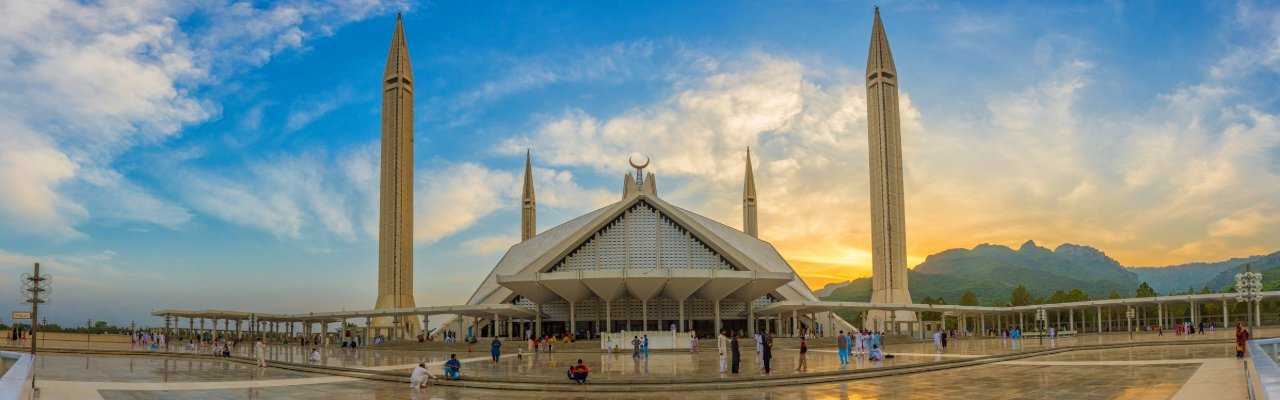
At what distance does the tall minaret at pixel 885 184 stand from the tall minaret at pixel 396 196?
30556 millimetres

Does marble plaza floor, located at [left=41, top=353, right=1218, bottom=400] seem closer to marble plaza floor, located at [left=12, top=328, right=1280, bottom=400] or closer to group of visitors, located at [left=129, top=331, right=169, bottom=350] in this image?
marble plaza floor, located at [left=12, top=328, right=1280, bottom=400]

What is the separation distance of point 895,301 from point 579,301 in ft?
69.7

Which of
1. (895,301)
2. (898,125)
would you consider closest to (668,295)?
(895,301)

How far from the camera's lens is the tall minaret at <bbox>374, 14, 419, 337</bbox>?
56750 mm

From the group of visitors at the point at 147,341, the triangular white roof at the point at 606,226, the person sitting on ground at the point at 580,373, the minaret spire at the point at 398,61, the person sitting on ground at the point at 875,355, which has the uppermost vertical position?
the minaret spire at the point at 398,61

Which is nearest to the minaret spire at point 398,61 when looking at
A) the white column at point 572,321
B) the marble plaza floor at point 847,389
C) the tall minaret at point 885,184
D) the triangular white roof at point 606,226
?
the triangular white roof at point 606,226

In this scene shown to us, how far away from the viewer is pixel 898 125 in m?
56.8

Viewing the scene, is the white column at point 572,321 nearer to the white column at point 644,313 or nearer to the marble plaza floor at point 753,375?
the white column at point 644,313

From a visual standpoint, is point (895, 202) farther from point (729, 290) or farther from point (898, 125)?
point (729, 290)

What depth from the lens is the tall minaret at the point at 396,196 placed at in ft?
186

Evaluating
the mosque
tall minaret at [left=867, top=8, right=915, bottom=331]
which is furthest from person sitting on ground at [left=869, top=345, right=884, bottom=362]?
tall minaret at [left=867, top=8, right=915, bottom=331]

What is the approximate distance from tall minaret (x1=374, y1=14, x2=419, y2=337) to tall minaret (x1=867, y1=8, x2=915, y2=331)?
30556 millimetres

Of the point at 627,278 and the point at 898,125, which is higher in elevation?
the point at 898,125

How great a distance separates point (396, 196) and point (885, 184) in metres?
32.0
